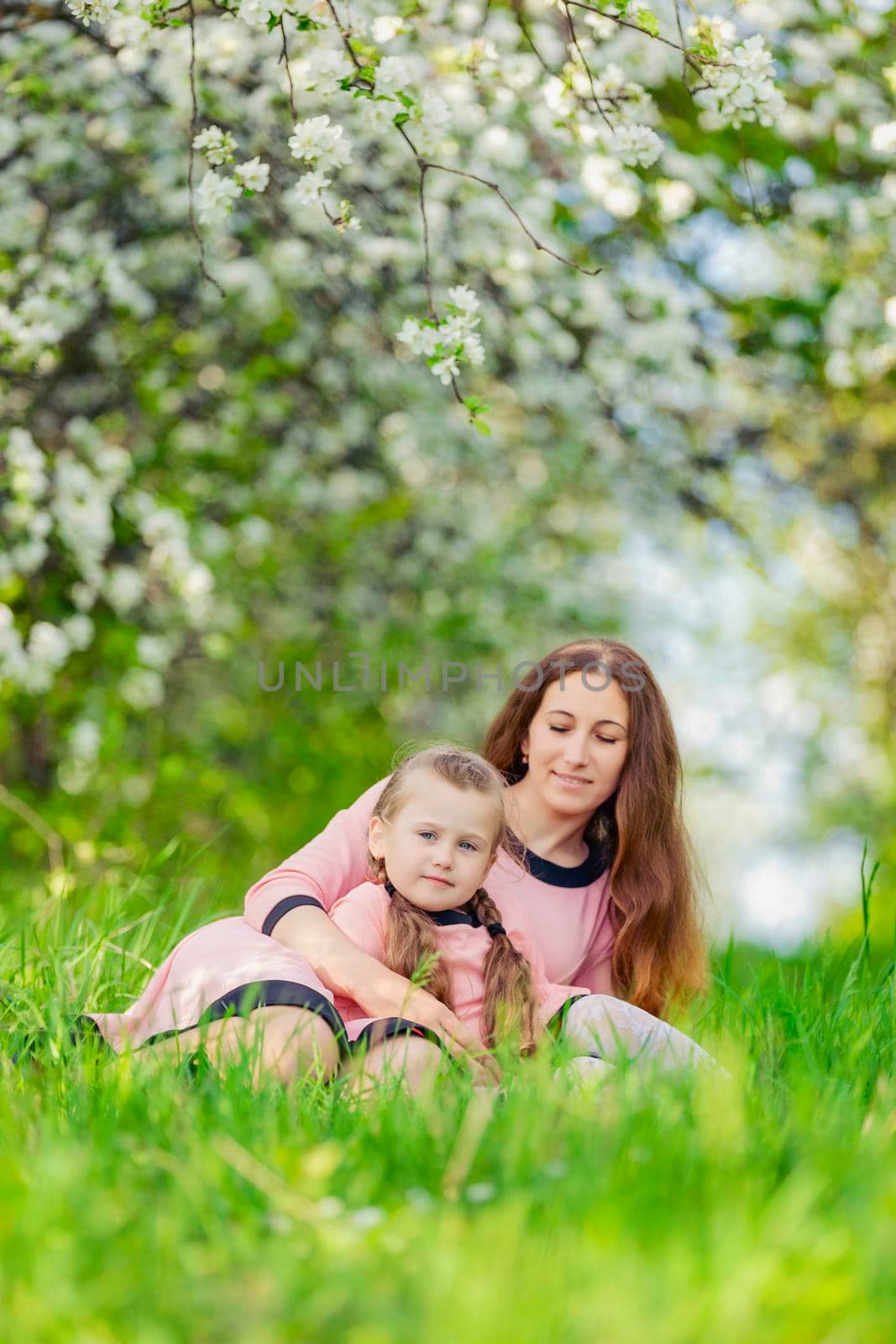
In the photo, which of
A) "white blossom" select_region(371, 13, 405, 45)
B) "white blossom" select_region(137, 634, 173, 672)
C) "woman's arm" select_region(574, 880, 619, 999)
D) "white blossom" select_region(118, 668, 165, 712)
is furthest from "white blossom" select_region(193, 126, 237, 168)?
"white blossom" select_region(118, 668, 165, 712)

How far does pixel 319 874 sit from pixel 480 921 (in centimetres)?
35

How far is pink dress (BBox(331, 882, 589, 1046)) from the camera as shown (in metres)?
2.60

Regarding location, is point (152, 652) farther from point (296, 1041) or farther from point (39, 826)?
point (296, 1041)

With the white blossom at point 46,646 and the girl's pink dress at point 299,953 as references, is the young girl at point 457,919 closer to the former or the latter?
the girl's pink dress at point 299,953

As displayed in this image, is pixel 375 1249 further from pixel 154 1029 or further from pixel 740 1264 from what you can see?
pixel 154 1029

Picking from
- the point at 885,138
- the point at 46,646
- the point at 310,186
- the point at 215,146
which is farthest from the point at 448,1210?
the point at 46,646

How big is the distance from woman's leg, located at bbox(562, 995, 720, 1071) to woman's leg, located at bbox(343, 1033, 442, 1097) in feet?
0.76

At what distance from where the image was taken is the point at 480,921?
2.74 meters

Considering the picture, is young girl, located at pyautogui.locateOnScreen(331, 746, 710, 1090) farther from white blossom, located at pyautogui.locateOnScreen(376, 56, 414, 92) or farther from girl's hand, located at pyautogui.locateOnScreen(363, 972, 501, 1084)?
white blossom, located at pyautogui.locateOnScreen(376, 56, 414, 92)

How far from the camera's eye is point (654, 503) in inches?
261

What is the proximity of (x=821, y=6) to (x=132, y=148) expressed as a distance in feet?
7.46

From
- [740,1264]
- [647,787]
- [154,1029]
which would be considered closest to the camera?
[740,1264]

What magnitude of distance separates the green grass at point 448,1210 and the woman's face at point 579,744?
3.00ft

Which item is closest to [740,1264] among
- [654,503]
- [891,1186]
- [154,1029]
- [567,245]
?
[891,1186]
